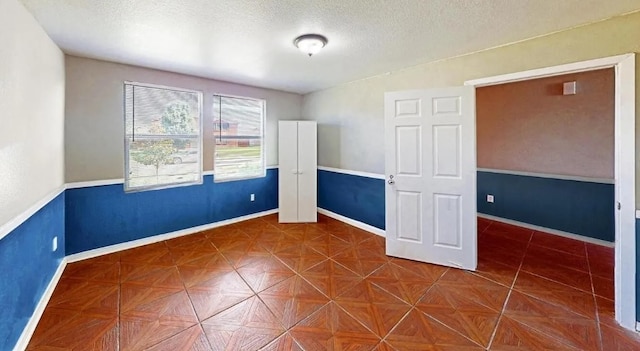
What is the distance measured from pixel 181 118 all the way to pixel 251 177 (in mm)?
1409

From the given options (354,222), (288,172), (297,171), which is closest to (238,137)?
(288,172)

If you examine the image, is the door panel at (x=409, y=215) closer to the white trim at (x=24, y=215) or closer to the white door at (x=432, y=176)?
the white door at (x=432, y=176)

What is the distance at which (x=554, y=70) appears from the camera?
2.23 m

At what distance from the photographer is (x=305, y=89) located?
15.3 feet

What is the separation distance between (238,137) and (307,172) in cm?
128

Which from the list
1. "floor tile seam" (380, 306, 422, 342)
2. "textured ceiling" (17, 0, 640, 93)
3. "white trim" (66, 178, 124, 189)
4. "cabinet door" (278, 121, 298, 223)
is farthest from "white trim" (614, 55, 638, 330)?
"white trim" (66, 178, 124, 189)

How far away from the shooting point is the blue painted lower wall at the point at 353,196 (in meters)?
3.85

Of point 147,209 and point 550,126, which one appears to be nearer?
point 147,209

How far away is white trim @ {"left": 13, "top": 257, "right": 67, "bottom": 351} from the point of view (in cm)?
171

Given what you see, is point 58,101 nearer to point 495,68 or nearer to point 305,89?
point 305,89

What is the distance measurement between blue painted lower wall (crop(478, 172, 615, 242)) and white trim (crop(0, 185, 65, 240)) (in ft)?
17.9

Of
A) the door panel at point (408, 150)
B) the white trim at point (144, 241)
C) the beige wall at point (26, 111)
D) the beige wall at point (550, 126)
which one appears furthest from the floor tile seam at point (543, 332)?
the white trim at point (144, 241)

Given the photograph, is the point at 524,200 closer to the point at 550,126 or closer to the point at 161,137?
the point at 550,126

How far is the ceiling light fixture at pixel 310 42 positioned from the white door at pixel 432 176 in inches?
38.8
